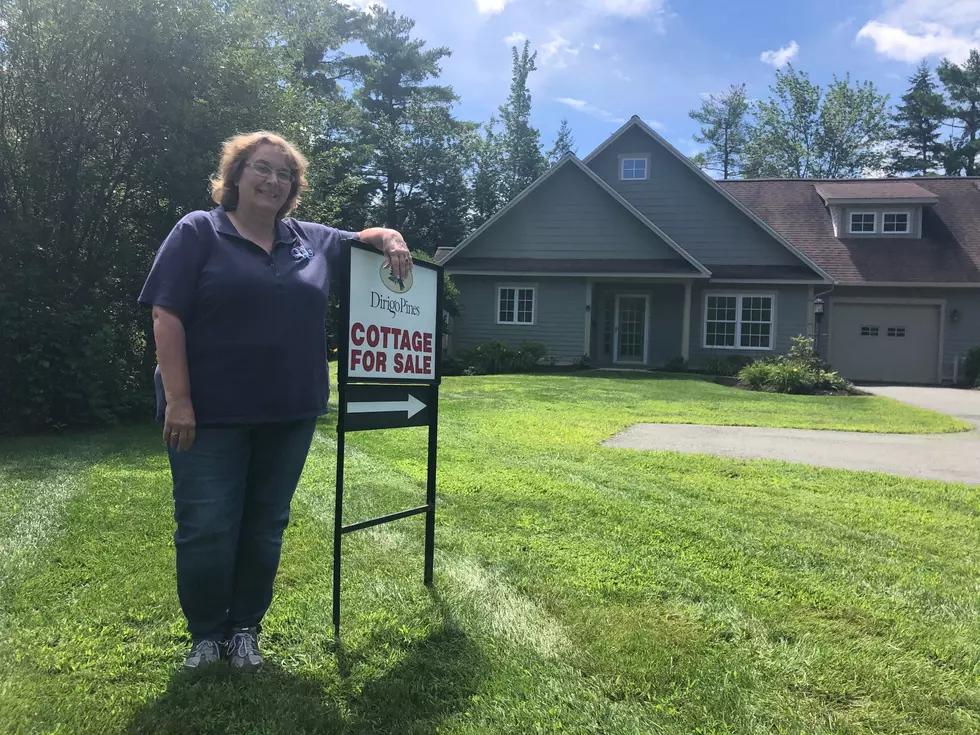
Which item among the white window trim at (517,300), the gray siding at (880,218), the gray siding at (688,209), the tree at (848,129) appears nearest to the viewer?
the gray siding at (688,209)

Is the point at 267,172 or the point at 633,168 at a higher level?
the point at 633,168

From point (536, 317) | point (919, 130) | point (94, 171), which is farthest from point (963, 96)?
point (94, 171)

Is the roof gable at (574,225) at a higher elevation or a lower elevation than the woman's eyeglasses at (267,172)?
higher

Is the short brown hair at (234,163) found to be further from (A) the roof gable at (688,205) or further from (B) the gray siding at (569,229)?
(A) the roof gable at (688,205)

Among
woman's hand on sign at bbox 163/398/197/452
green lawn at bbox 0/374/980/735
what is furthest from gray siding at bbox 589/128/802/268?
woman's hand on sign at bbox 163/398/197/452

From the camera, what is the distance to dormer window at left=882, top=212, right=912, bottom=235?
758 inches

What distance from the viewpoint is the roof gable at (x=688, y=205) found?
17.9 metres

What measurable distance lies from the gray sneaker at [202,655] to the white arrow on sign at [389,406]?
3.29ft

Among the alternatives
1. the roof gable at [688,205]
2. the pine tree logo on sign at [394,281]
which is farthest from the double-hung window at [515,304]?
the pine tree logo on sign at [394,281]

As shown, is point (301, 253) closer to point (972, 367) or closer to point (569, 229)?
point (569, 229)

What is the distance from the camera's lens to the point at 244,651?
98.0 inches

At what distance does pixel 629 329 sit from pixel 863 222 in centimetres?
767

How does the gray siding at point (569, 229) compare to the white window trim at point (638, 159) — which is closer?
the gray siding at point (569, 229)

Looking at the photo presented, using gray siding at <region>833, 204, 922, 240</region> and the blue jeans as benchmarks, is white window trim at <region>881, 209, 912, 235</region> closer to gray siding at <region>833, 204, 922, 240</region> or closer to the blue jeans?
gray siding at <region>833, 204, 922, 240</region>
